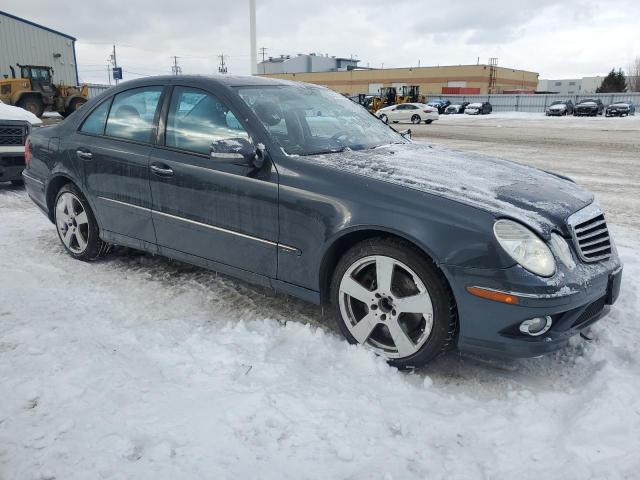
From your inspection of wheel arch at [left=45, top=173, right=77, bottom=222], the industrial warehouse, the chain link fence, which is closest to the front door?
wheel arch at [left=45, top=173, right=77, bottom=222]

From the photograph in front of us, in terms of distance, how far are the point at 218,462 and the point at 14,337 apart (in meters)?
1.74

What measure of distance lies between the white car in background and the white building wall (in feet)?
64.7

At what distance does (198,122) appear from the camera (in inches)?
138

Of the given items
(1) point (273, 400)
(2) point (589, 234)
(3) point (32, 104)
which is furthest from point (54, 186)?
(3) point (32, 104)

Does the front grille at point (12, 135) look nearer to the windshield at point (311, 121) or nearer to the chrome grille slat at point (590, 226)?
the windshield at point (311, 121)

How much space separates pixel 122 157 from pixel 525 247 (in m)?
2.86

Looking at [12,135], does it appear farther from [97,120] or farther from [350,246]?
[350,246]

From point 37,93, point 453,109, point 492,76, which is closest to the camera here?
point 37,93

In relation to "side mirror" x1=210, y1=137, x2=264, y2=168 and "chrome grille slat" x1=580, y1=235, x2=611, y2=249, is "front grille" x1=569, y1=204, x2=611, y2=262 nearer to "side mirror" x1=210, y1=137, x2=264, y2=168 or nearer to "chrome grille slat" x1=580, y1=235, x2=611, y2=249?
"chrome grille slat" x1=580, y1=235, x2=611, y2=249

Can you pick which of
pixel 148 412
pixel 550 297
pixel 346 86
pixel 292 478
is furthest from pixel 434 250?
pixel 346 86

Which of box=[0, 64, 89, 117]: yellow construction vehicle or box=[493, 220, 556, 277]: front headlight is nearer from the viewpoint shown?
box=[493, 220, 556, 277]: front headlight

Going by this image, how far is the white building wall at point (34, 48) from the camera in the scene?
100 ft

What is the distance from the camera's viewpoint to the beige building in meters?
73.6

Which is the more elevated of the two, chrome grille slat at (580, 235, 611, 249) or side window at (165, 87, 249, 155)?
side window at (165, 87, 249, 155)
